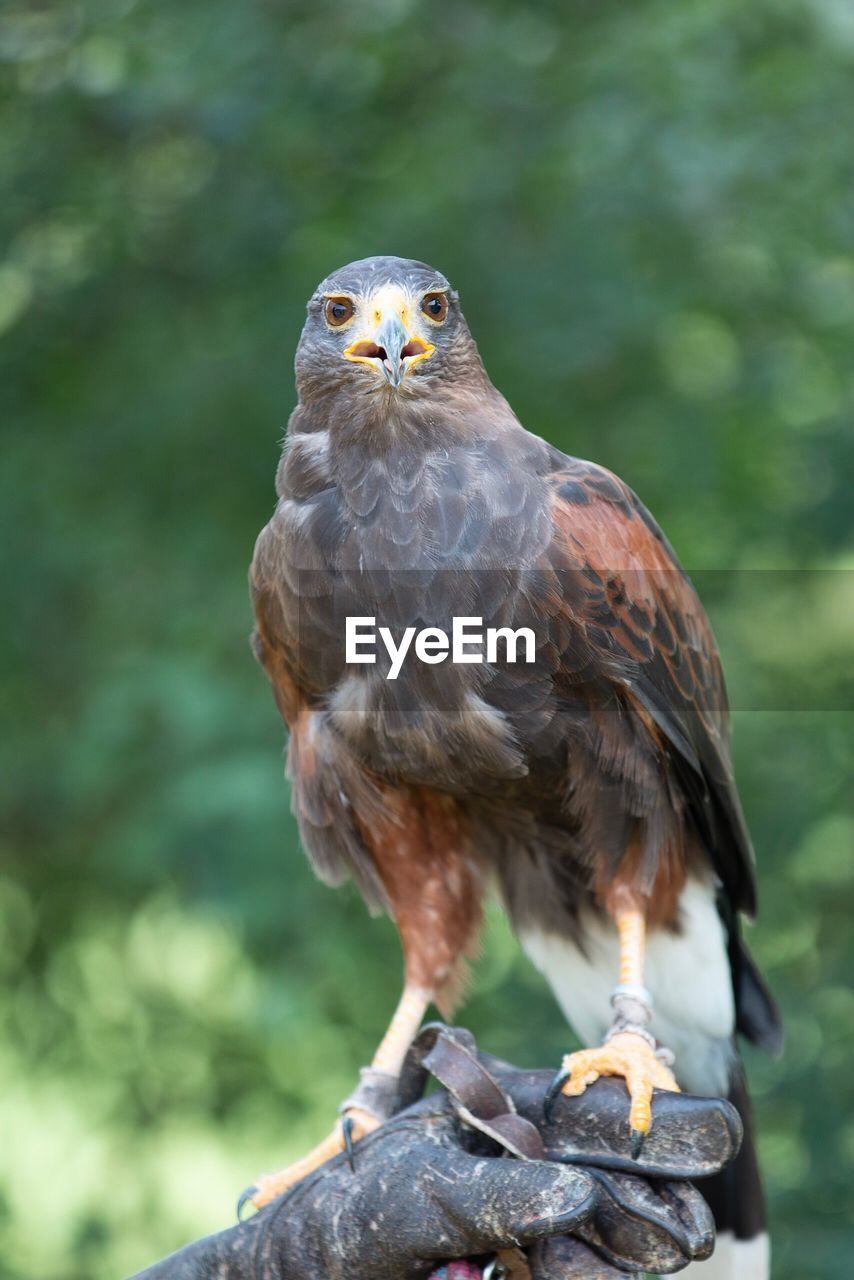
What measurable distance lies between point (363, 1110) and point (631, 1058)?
59cm

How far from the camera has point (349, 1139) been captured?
283cm

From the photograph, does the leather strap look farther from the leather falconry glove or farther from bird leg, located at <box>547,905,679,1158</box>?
bird leg, located at <box>547,905,679,1158</box>

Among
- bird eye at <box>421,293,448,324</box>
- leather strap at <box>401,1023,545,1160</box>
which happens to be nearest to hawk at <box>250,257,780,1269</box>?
bird eye at <box>421,293,448,324</box>

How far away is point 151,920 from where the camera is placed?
5.15 meters

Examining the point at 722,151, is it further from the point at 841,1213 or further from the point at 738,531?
the point at 841,1213

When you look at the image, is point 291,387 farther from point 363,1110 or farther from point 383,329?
point 363,1110

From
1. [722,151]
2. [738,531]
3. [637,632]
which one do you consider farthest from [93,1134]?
[722,151]

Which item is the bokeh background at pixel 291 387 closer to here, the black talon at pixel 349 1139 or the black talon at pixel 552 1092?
the black talon at pixel 349 1139

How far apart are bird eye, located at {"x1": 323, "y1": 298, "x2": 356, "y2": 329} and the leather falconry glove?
130cm

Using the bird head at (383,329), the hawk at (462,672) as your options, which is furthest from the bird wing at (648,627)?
the bird head at (383,329)

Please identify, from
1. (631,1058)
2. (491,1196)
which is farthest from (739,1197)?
(491,1196)

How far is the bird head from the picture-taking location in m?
2.65

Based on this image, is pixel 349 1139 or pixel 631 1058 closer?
pixel 631 1058

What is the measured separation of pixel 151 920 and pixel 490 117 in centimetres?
293
